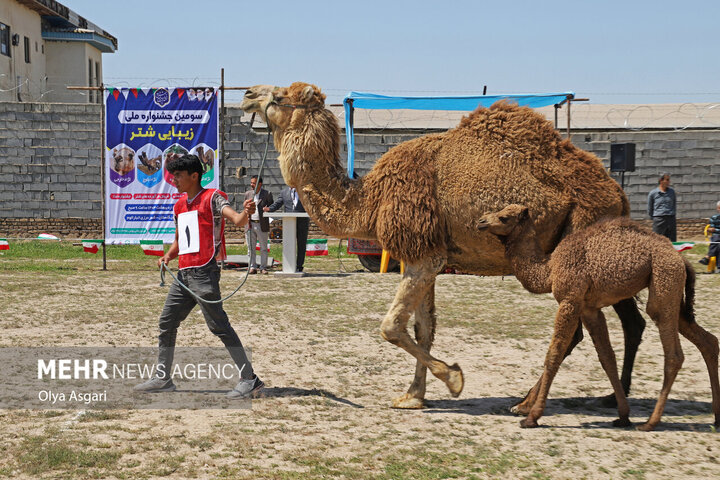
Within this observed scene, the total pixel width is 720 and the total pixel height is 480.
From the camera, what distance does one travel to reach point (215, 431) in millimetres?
5762

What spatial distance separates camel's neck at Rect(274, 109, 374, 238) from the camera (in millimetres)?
6875

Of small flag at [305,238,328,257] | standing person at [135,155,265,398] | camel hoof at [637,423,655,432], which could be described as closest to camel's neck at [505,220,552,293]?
camel hoof at [637,423,655,432]

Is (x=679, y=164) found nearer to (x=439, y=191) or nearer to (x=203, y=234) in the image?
(x=439, y=191)

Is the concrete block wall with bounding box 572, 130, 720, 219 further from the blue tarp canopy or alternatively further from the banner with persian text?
the banner with persian text

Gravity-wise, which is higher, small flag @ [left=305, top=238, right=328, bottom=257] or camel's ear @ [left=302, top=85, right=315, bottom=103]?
camel's ear @ [left=302, top=85, right=315, bottom=103]

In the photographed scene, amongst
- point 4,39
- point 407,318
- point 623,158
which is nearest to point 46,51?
point 4,39

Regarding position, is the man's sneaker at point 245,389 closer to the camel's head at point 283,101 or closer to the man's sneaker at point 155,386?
the man's sneaker at point 155,386

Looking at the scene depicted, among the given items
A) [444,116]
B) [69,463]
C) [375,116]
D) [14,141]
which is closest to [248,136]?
[375,116]

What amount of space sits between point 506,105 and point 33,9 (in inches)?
1240

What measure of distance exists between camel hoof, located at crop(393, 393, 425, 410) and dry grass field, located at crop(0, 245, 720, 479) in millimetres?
82

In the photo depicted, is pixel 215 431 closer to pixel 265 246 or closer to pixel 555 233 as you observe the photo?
pixel 555 233

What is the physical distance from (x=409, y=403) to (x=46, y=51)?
33466 mm

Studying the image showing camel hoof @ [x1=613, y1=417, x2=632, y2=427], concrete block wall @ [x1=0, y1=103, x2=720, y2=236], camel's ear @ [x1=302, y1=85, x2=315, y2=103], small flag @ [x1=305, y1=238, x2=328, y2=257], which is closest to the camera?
camel hoof @ [x1=613, y1=417, x2=632, y2=427]

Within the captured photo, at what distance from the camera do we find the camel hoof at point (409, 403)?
21.6 ft
